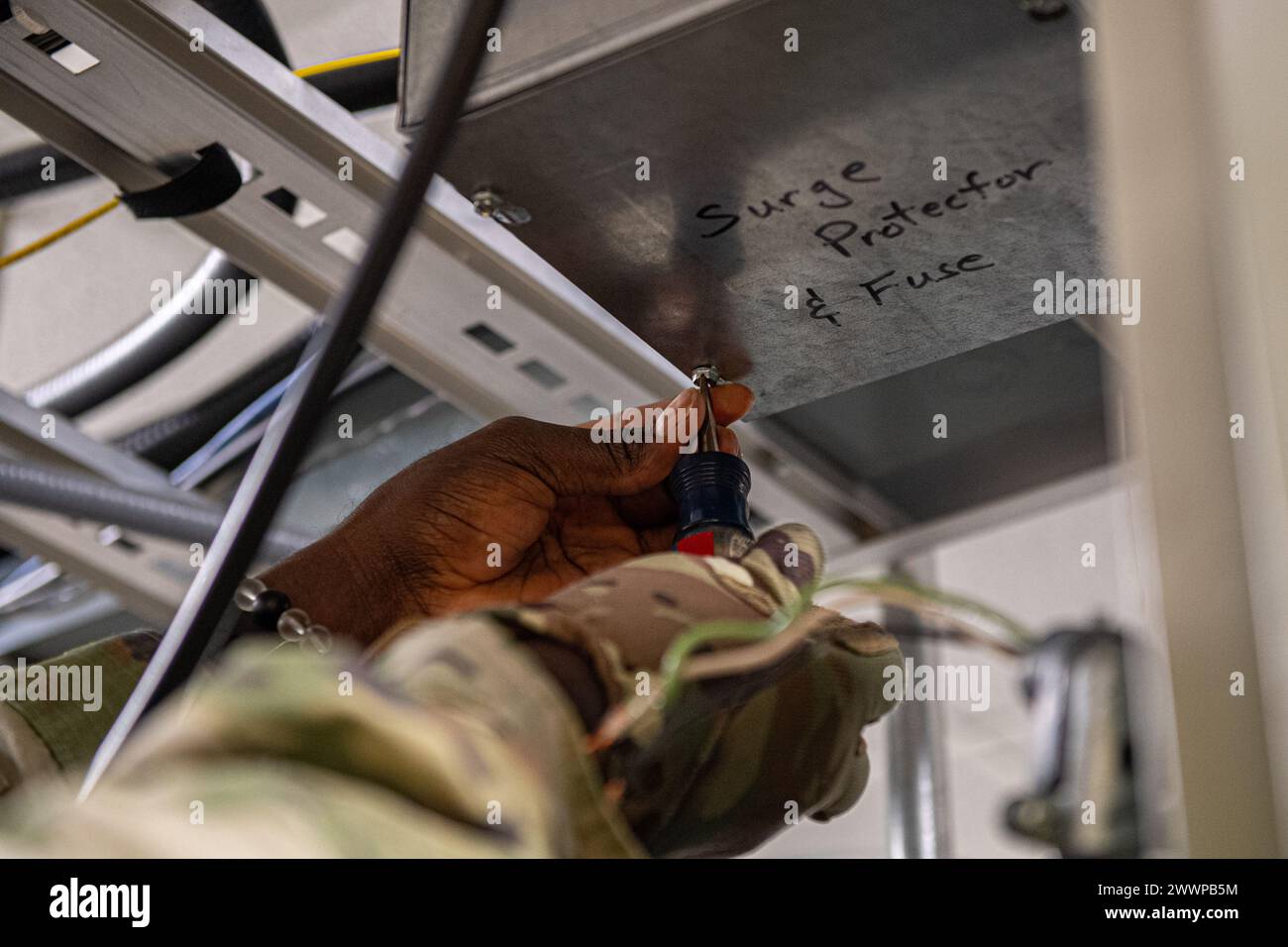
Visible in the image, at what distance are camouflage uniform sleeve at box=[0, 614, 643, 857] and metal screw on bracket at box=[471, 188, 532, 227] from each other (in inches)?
11.4

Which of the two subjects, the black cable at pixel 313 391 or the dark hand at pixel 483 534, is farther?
the dark hand at pixel 483 534

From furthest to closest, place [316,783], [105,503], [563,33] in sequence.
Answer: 1. [105,503]
2. [563,33]
3. [316,783]

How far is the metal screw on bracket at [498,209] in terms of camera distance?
541 millimetres

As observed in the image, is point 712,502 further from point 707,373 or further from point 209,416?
point 209,416

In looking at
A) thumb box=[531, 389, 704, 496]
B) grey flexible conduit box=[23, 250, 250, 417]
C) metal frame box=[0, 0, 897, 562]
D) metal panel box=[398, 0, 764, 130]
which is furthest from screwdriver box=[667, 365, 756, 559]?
grey flexible conduit box=[23, 250, 250, 417]

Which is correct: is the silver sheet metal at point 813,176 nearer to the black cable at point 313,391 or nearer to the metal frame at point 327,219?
the black cable at point 313,391

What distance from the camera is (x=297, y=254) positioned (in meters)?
0.95

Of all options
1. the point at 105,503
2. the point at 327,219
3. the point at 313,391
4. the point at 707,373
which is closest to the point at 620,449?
the point at 707,373

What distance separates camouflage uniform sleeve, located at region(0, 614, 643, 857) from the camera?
8.9 inches

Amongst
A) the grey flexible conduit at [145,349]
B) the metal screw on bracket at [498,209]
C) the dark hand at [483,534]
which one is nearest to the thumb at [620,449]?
the dark hand at [483,534]

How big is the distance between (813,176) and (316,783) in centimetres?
33

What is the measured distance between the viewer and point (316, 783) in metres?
0.24

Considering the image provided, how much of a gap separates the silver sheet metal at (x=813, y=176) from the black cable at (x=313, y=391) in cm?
Answer: 11

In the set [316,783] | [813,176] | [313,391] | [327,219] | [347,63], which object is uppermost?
[347,63]
